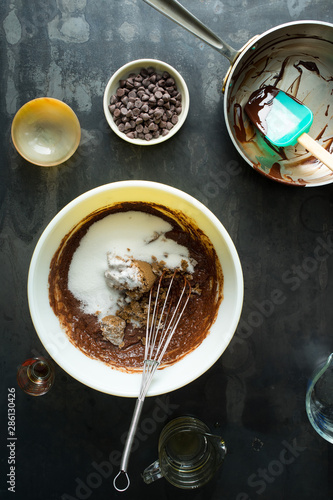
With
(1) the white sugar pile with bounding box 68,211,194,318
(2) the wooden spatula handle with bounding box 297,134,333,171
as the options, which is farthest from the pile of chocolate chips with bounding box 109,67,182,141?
(2) the wooden spatula handle with bounding box 297,134,333,171

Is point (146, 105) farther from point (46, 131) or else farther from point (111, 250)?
point (111, 250)

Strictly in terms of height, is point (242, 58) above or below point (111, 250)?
above

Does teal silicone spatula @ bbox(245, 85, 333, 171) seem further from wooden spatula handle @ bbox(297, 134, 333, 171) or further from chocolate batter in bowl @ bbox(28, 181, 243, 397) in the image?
chocolate batter in bowl @ bbox(28, 181, 243, 397)

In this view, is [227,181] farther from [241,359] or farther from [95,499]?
[95,499]

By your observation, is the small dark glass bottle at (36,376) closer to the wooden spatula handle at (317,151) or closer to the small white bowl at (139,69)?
the small white bowl at (139,69)

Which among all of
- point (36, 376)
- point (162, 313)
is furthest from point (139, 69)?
point (36, 376)

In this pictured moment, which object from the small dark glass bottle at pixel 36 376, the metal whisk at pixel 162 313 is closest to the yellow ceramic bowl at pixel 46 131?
the metal whisk at pixel 162 313
